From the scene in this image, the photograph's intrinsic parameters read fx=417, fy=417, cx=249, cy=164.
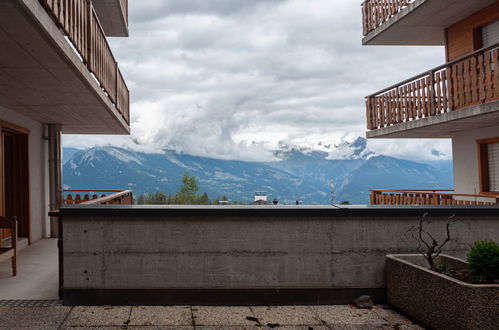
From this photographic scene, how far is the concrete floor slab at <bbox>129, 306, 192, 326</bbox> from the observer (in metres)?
4.77

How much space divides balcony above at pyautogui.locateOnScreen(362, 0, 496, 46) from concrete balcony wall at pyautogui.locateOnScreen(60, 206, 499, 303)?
28.9 feet

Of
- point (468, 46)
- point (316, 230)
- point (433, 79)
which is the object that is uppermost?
point (468, 46)

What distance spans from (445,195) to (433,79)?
11.6 feet

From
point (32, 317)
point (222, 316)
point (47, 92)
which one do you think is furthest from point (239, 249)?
point (47, 92)

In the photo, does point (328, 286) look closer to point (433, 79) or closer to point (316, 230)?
point (316, 230)

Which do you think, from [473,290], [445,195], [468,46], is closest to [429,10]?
[468,46]

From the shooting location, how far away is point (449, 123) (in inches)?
464

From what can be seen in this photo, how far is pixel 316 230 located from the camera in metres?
5.55

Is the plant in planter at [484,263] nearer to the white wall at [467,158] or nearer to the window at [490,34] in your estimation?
the white wall at [467,158]

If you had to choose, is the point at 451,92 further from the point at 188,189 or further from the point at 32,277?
the point at 188,189

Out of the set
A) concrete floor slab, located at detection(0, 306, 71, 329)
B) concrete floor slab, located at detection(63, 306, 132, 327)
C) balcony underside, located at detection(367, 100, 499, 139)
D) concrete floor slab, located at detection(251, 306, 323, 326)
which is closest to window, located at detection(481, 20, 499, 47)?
balcony underside, located at detection(367, 100, 499, 139)

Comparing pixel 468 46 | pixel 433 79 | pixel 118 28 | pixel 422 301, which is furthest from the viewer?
pixel 118 28

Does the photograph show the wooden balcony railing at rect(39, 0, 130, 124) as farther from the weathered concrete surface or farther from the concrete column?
the concrete column

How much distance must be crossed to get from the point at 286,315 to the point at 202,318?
1.02 metres
